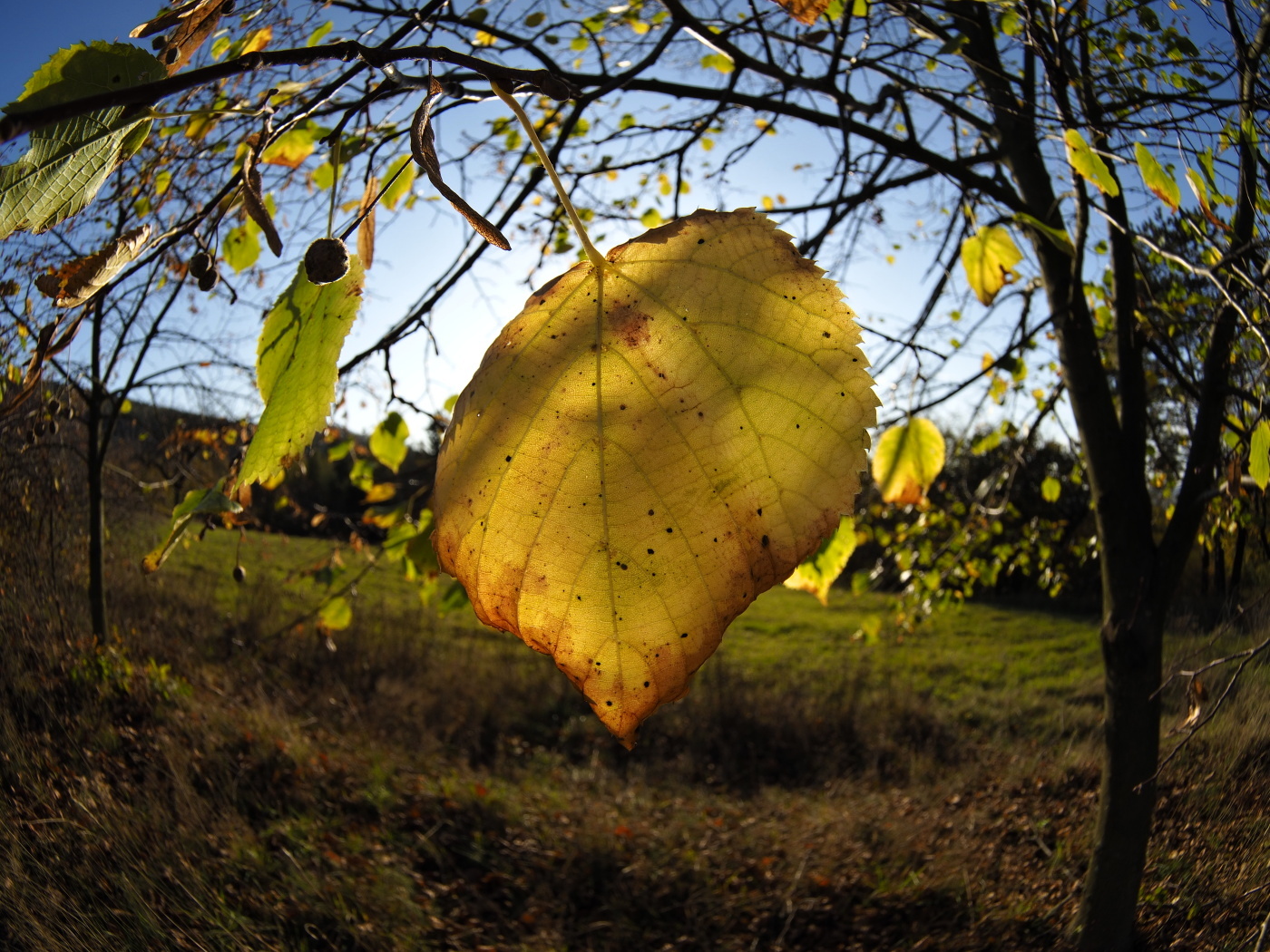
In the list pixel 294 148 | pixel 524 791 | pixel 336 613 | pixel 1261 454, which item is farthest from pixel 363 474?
pixel 524 791

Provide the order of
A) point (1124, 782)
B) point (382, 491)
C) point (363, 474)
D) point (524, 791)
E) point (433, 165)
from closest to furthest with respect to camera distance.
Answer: point (433, 165) → point (1124, 782) → point (382, 491) → point (363, 474) → point (524, 791)

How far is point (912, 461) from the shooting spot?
1.56 metres

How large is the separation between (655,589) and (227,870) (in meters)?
2.75

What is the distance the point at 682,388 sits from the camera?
16.8 inches

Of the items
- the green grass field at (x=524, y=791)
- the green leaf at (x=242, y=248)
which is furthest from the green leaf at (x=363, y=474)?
the green leaf at (x=242, y=248)

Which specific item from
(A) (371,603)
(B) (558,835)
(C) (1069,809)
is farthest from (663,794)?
(A) (371,603)

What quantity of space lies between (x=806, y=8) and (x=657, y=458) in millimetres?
418

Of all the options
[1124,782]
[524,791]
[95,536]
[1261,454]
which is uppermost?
[1261,454]

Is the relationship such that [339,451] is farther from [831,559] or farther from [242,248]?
[831,559]

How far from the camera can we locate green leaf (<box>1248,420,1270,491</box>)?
866 mm

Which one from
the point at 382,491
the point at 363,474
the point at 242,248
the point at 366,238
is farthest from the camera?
the point at 363,474

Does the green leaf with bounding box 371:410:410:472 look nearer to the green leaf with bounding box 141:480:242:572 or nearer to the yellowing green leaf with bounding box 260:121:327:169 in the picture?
the yellowing green leaf with bounding box 260:121:327:169

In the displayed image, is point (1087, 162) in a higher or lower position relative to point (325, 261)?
higher

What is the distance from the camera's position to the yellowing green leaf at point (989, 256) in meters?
1.50
